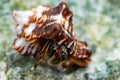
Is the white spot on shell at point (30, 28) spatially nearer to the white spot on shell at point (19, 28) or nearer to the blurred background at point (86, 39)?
the white spot on shell at point (19, 28)

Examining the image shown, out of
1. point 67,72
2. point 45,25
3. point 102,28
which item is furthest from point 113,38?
point 45,25

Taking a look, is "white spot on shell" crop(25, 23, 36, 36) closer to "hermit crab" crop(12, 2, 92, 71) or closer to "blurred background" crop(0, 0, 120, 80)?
"hermit crab" crop(12, 2, 92, 71)

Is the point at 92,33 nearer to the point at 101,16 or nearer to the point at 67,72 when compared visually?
the point at 101,16

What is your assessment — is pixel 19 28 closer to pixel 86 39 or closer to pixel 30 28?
pixel 30 28

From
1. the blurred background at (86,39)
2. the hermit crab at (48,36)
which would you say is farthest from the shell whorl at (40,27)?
the blurred background at (86,39)

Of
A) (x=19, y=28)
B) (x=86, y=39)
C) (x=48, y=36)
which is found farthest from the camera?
(x=86, y=39)

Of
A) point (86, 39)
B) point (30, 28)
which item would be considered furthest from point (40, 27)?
point (86, 39)

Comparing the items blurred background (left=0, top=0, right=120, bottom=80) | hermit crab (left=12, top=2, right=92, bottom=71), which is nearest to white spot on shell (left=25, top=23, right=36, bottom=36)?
hermit crab (left=12, top=2, right=92, bottom=71)
